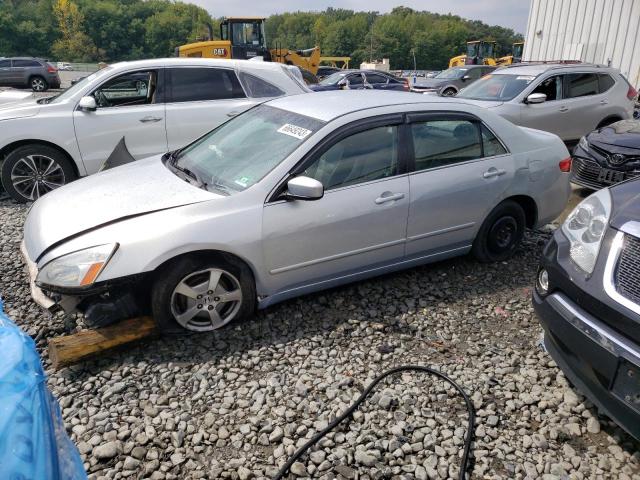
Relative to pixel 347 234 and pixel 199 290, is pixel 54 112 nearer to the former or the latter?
pixel 199 290

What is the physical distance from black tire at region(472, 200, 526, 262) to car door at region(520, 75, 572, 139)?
13.7 ft

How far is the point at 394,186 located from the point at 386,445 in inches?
71.0

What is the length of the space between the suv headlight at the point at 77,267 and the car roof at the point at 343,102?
1705 mm

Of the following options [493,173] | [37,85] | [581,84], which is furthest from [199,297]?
[37,85]

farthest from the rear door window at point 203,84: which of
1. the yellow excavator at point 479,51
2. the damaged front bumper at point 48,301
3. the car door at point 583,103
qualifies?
the yellow excavator at point 479,51

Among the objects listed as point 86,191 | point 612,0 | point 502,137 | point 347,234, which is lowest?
point 347,234

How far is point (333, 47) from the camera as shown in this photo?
109 meters

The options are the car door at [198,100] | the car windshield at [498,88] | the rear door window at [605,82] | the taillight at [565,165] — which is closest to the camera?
the taillight at [565,165]

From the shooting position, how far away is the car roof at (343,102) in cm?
356

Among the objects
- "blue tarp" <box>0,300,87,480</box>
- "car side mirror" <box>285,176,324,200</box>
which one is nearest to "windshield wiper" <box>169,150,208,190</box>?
"car side mirror" <box>285,176,324,200</box>

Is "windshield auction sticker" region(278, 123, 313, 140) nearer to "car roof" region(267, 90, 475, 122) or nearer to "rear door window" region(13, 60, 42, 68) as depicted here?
"car roof" region(267, 90, 475, 122)

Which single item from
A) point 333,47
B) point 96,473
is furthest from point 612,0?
point 333,47

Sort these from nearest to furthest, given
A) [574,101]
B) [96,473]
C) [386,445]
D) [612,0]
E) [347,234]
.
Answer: [96,473], [386,445], [347,234], [574,101], [612,0]

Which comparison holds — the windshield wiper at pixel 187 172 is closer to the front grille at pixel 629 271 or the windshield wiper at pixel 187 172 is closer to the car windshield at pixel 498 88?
the front grille at pixel 629 271
